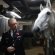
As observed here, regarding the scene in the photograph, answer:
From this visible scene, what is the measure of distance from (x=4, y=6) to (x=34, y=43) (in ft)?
1.51

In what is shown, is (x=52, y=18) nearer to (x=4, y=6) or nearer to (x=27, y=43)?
(x=27, y=43)

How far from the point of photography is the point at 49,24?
118 cm

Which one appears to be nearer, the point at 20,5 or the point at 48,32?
the point at 48,32

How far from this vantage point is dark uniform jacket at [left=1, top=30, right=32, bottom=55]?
1.28 meters

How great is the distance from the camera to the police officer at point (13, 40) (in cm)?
127

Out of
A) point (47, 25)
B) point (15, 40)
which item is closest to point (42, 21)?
point (47, 25)

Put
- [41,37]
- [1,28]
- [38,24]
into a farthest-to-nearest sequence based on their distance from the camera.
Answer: [1,28]
[41,37]
[38,24]

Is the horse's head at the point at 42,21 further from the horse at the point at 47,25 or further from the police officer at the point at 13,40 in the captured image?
the police officer at the point at 13,40

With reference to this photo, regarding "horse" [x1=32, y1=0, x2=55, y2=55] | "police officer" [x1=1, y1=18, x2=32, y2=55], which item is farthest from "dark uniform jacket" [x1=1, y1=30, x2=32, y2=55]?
"horse" [x1=32, y1=0, x2=55, y2=55]

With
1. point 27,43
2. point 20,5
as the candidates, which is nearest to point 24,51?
point 27,43

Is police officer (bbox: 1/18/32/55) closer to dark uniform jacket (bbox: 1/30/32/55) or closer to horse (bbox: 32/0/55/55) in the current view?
dark uniform jacket (bbox: 1/30/32/55)

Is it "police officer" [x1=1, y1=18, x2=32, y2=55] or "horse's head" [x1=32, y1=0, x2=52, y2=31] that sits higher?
"horse's head" [x1=32, y1=0, x2=52, y2=31]

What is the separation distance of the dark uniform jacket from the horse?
0.17 m

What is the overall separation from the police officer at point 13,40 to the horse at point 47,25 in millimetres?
172
